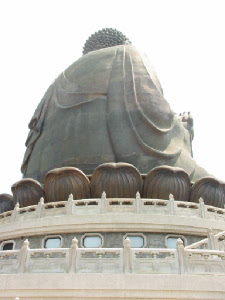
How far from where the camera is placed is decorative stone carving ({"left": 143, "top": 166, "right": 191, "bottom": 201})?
14438mm

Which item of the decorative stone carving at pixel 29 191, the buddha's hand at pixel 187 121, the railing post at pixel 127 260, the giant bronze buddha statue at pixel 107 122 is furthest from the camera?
the buddha's hand at pixel 187 121

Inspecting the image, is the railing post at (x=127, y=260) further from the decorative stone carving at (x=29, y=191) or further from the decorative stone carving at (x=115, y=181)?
the decorative stone carving at (x=29, y=191)

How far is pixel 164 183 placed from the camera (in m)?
14.5

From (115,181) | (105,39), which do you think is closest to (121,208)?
(115,181)

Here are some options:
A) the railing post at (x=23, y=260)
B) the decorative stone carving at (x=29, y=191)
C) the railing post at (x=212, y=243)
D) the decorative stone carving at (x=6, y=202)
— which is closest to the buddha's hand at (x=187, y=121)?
the decorative stone carving at (x=29, y=191)

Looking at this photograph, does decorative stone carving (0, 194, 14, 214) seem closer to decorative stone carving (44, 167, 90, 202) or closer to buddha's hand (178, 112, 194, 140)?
decorative stone carving (44, 167, 90, 202)

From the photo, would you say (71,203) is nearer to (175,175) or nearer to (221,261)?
(175,175)

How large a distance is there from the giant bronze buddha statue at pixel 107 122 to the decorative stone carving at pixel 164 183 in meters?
1.66

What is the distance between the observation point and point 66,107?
1817 cm

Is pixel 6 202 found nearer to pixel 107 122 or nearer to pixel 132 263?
pixel 107 122

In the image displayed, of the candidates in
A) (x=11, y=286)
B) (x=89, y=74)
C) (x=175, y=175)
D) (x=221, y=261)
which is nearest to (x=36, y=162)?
(x=89, y=74)

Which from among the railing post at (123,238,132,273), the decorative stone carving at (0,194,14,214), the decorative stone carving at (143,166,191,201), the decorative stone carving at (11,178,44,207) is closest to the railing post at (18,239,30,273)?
the railing post at (123,238,132,273)

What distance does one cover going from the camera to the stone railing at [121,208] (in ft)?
41.0

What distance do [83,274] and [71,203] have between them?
478 cm
